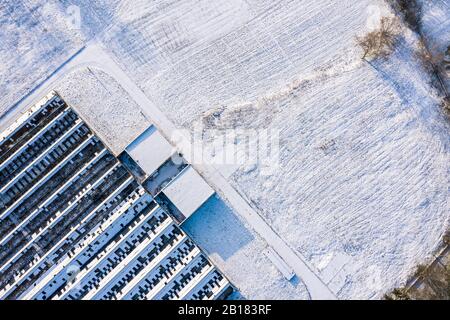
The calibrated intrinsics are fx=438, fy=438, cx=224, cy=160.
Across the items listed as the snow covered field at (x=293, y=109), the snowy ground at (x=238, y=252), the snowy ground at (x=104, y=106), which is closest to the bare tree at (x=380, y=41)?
the snow covered field at (x=293, y=109)

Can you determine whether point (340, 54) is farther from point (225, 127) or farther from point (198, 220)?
point (198, 220)

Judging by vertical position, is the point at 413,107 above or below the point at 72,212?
below

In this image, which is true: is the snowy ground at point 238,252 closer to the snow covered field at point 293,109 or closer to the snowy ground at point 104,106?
the snow covered field at point 293,109

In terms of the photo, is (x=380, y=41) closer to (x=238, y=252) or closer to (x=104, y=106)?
(x=238, y=252)

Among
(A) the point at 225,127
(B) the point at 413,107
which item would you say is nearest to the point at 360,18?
(B) the point at 413,107

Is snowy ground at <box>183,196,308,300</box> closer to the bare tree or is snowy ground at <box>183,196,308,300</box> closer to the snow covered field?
the snow covered field

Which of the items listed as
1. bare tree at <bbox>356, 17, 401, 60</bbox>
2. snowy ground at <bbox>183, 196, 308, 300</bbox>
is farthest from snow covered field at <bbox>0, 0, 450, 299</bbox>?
bare tree at <bbox>356, 17, 401, 60</bbox>
